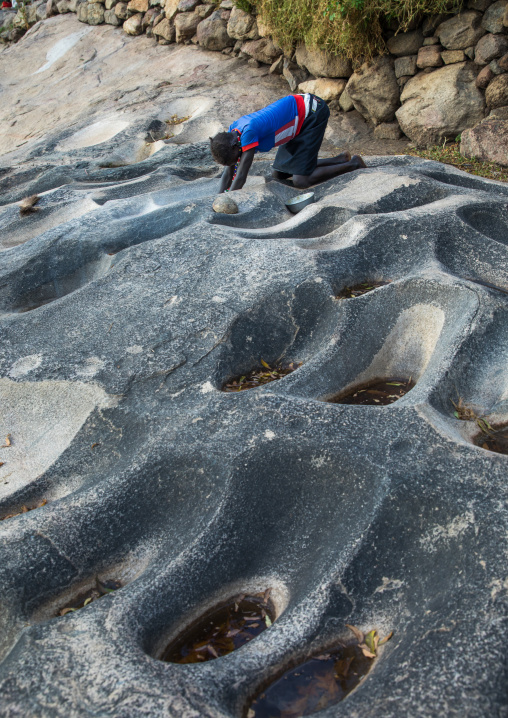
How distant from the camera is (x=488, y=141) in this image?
5180mm

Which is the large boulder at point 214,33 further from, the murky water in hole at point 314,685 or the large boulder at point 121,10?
the murky water in hole at point 314,685

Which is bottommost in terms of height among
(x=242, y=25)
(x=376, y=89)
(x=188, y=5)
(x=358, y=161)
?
(x=358, y=161)

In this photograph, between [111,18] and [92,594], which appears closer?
[92,594]

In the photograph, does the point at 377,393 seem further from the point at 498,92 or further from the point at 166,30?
the point at 166,30

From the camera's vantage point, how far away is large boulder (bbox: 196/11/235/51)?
25.3ft

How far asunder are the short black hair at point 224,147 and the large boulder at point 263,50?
11.3 feet

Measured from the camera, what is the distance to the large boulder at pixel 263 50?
23.7 feet

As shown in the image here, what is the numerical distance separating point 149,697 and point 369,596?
0.72 meters

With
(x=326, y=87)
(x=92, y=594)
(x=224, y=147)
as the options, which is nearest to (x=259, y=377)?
(x=92, y=594)

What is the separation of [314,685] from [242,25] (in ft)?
25.2

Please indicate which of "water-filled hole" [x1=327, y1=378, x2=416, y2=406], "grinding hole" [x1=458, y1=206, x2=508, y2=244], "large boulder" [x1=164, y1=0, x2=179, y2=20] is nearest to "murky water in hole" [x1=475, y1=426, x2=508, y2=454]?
"water-filled hole" [x1=327, y1=378, x2=416, y2=406]

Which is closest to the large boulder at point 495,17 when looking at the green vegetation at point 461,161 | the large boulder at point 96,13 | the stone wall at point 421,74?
the stone wall at point 421,74

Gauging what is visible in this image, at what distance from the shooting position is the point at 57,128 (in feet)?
24.3

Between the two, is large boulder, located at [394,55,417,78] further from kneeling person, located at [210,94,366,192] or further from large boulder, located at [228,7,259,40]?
large boulder, located at [228,7,259,40]
